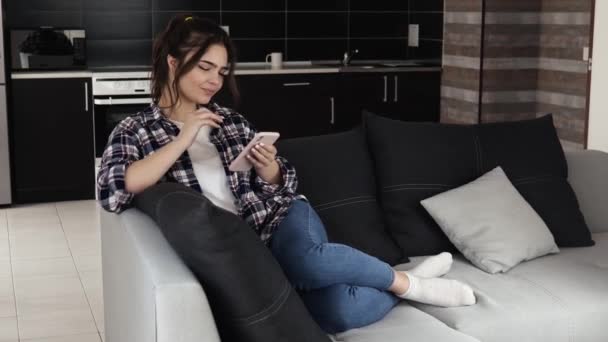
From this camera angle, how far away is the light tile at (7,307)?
13.6 ft

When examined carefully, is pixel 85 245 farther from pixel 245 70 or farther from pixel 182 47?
pixel 182 47

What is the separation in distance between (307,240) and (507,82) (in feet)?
14.9

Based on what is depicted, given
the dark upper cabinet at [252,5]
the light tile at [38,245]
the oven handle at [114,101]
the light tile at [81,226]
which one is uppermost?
the dark upper cabinet at [252,5]

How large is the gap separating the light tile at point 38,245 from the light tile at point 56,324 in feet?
3.48

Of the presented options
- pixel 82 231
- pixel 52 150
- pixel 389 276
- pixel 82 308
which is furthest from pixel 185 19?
pixel 52 150

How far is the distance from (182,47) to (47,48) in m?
4.00

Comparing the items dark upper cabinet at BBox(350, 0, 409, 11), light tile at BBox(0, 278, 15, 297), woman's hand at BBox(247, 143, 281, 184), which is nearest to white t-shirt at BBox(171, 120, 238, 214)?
woman's hand at BBox(247, 143, 281, 184)

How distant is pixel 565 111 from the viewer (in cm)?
658

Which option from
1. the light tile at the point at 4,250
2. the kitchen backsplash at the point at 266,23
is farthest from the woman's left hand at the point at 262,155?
the kitchen backsplash at the point at 266,23

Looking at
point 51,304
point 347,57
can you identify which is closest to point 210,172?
point 51,304

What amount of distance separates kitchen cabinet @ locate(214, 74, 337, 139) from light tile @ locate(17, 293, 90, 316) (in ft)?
8.64

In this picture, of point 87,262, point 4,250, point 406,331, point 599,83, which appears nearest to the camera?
point 406,331

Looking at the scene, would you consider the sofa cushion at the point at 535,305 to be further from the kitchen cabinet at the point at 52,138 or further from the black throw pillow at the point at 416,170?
the kitchen cabinet at the point at 52,138

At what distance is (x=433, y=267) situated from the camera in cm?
302
